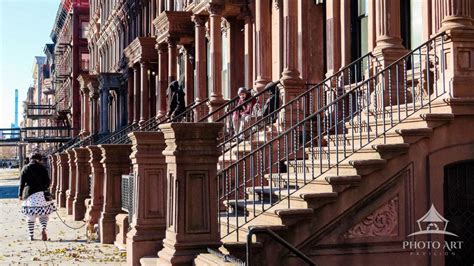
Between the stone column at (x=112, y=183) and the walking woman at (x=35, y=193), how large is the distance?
1.44m

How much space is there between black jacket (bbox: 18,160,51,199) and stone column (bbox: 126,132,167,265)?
5232mm

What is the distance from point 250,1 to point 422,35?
7612 millimetres

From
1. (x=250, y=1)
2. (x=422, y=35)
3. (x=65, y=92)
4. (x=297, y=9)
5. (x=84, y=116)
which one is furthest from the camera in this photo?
(x=65, y=92)

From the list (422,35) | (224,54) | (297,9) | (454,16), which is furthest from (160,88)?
(454,16)

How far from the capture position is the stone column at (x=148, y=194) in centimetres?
1123

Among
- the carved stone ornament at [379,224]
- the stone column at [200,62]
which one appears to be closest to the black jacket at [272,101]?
the carved stone ornament at [379,224]

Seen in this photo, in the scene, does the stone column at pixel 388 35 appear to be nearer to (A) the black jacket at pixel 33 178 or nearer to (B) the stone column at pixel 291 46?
(B) the stone column at pixel 291 46

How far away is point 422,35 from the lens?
12297 mm

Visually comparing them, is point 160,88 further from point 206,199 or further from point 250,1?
point 206,199

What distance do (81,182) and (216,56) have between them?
6.68 m

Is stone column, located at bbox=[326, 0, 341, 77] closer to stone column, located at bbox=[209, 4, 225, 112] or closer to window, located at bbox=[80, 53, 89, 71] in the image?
stone column, located at bbox=[209, 4, 225, 112]

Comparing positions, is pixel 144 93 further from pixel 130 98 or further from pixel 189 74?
pixel 189 74

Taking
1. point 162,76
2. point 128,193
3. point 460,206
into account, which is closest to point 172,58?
point 162,76

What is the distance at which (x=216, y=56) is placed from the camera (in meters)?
19.8
